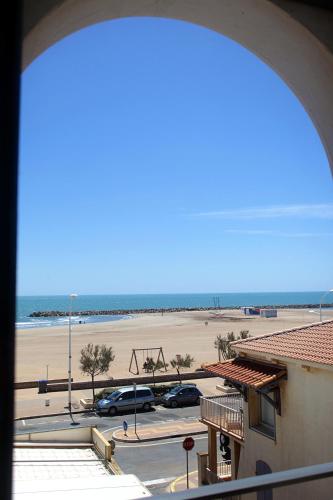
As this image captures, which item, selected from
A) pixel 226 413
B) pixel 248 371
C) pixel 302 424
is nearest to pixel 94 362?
pixel 226 413

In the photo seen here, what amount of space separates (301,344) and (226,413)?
2678mm

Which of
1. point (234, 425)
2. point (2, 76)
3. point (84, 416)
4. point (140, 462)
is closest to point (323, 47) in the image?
point (2, 76)

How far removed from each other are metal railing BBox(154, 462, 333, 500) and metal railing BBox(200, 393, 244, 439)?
8.50 m

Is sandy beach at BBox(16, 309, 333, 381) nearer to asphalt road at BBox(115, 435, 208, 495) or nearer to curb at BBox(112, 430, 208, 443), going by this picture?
curb at BBox(112, 430, 208, 443)

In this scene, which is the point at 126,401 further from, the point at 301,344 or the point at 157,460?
the point at 301,344

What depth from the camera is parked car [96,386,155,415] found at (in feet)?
63.3

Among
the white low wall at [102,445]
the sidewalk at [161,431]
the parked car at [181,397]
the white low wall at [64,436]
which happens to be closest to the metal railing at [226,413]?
the white low wall at [102,445]

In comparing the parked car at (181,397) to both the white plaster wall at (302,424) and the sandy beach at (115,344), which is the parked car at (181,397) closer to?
the sandy beach at (115,344)

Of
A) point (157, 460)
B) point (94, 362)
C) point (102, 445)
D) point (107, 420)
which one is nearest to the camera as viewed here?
point (102, 445)

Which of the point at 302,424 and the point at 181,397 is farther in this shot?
the point at 181,397

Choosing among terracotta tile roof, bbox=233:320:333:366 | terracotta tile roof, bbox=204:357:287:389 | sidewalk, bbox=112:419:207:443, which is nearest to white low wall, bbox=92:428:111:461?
terracotta tile roof, bbox=204:357:287:389

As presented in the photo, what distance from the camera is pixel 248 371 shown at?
29.7 feet

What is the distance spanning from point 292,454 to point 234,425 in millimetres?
2133

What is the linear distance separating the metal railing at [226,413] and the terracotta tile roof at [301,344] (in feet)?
4.82
